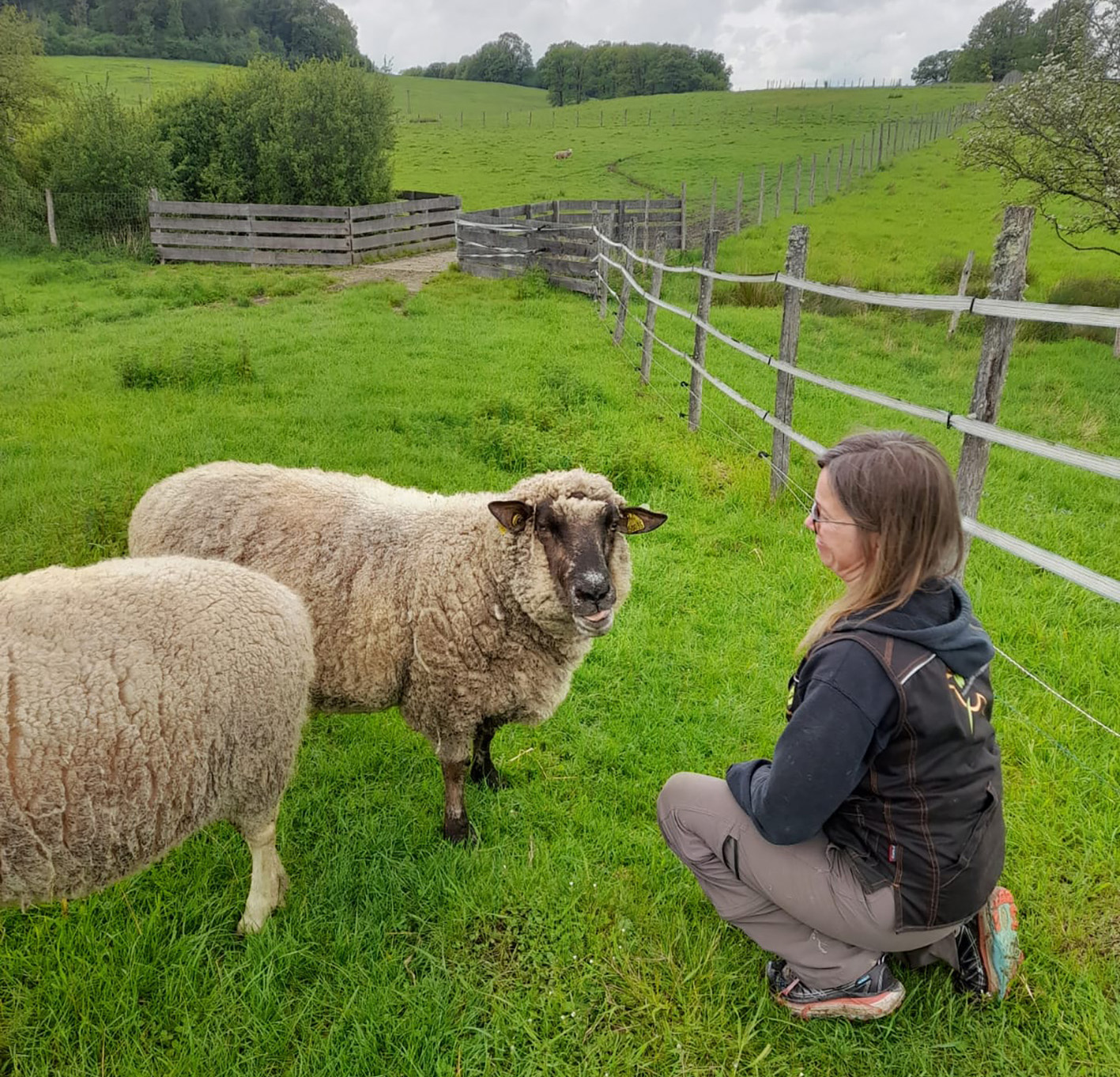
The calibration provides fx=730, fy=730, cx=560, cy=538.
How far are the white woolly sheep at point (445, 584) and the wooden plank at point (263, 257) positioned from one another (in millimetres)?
16834

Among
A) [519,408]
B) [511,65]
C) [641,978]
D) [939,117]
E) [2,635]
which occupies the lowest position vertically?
[641,978]

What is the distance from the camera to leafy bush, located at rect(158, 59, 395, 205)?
66.0ft

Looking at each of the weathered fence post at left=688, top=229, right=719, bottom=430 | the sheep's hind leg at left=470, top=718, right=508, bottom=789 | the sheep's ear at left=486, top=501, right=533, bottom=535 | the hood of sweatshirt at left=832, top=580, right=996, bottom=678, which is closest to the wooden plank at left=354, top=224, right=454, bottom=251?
the weathered fence post at left=688, top=229, right=719, bottom=430

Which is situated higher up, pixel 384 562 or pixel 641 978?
pixel 384 562

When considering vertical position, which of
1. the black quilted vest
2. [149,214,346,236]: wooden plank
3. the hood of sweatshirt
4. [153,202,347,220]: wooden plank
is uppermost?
[153,202,347,220]: wooden plank

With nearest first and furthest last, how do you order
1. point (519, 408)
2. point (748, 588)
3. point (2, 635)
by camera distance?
point (2, 635)
point (748, 588)
point (519, 408)

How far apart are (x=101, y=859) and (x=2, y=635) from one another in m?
0.71

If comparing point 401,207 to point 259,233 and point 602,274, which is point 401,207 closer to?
point 259,233

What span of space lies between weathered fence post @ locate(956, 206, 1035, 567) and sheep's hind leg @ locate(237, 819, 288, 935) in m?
3.15

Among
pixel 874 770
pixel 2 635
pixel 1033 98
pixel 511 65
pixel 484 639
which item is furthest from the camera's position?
pixel 511 65

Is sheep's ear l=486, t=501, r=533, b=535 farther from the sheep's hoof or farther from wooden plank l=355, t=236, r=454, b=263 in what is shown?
wooden plank l=355, t=236, r=454, b=263

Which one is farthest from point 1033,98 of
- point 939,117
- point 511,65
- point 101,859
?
point 511,65

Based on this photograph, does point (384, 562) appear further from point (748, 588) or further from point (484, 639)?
point (748, 588)

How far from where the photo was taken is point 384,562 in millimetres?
3426
